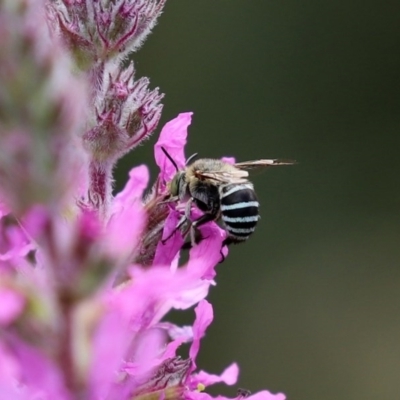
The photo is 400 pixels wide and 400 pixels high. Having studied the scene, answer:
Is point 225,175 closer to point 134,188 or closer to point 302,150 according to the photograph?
point 134,188

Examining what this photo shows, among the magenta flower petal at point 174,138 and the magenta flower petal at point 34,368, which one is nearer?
the magenta flower petal at point 34,368

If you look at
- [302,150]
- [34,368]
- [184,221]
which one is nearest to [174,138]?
[184,221]

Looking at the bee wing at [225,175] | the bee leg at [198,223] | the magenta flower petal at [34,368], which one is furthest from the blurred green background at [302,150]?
the magenta flower petal at [34,368]

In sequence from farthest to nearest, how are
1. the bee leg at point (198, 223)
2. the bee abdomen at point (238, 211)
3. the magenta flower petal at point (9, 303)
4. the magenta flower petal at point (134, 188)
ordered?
the bee abdomen at point (238, 211) < the bee leg at point (198, 223) < the magenta flower petal at point (134, 188) < the magenta flower petal at point (9, 303)

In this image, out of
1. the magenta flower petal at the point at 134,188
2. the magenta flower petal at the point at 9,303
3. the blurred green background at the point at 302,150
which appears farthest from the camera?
the blurred green background at the point at 302,150

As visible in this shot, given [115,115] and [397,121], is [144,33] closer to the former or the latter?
[115,115]

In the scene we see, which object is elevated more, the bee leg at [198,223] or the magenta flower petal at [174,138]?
the magenta flower petal at [174,138]

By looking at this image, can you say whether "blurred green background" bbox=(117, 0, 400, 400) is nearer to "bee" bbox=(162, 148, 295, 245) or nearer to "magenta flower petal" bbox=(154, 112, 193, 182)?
"bee" bbox=(162, 148, 295, 245)

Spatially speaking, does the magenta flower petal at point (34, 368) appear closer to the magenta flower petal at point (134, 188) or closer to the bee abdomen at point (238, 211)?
the magenta flower petal at point (134, 188)
